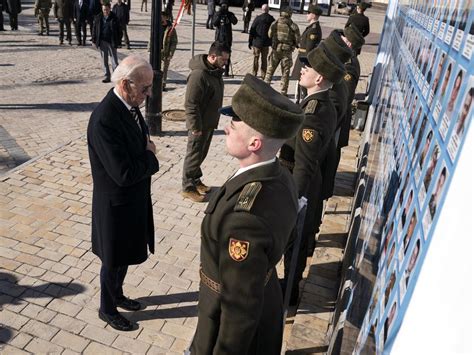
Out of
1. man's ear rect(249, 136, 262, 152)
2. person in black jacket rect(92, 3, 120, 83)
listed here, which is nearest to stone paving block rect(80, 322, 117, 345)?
man's ear rect(249, 136, 262, 152)

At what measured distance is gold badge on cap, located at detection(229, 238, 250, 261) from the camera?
2.00m

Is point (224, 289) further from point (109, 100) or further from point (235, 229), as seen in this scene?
point (109, 100)

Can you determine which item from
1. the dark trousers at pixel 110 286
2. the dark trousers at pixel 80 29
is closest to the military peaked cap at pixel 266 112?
the dark trousers at pixel 110 286

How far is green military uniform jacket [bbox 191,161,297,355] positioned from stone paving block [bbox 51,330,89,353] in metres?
1.62

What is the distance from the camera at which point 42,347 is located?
11.5 ft

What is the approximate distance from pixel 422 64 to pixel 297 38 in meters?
8.87

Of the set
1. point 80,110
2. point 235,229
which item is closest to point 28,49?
point 80,110

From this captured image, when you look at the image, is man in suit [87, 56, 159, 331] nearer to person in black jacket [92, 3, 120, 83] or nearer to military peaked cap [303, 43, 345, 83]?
military peaked cap [303, 43, 345, 83]

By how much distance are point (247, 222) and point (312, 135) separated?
72.4 inches

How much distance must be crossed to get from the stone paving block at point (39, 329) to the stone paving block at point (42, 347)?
0.05 m

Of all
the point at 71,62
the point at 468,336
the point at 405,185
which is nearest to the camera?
the point at 468,336

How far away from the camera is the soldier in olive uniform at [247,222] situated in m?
2.02

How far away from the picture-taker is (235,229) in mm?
2033

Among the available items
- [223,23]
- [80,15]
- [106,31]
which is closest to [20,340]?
[106,31]
